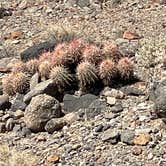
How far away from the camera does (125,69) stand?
31.0 feet

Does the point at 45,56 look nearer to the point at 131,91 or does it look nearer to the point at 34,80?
the point at 34,80

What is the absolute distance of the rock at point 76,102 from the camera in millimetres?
9156

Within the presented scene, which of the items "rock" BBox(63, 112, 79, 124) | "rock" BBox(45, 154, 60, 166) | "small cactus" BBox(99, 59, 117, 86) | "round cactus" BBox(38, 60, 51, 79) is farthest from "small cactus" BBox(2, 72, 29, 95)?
"rock" BBox(45, 154, 60, 166)

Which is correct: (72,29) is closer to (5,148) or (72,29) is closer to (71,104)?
(71,104)

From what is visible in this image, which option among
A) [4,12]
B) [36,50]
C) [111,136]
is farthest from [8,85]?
[4,12]

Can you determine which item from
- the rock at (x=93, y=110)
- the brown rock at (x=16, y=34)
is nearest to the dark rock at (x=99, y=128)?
the rock at (x=93, y=110)

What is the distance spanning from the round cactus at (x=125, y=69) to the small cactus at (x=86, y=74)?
0.41 metres

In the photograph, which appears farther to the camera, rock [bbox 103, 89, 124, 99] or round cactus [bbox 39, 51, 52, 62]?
round cactus [bbox 39, 51, 52, 62]

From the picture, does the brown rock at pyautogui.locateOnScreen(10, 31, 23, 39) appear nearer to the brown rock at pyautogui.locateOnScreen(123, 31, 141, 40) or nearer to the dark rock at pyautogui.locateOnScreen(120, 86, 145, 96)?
the brown rock at pyautogui.locateOnScreen(123, 31, 141, 40)

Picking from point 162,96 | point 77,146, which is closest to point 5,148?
point 77,146

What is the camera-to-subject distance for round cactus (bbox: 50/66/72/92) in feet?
30.9

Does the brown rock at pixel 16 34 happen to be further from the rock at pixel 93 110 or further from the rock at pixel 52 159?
the rock at pixel 52 159

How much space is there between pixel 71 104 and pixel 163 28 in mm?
3215

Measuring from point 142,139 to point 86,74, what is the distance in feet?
5.87
